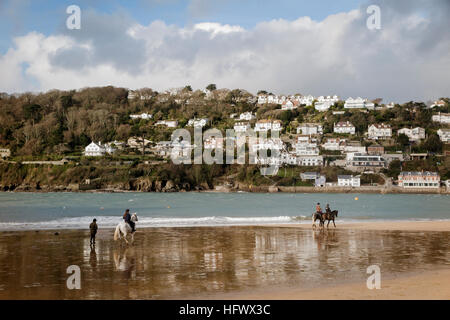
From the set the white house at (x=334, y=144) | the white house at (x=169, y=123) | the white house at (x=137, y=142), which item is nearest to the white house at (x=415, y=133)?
the white house at (x=334, y=144)

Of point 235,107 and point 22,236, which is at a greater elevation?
point 235,107

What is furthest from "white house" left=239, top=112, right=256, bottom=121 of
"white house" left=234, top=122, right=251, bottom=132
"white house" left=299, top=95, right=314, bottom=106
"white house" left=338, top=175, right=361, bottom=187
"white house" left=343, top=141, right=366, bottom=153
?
"white house" left=338, top=175, right=361, bottom=187

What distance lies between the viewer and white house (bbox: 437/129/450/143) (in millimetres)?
117938

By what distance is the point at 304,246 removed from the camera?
53.2 feet

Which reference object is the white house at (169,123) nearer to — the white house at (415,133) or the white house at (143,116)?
the white house at (143,116)

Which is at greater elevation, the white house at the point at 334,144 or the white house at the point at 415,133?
the white house at the point at 415,133

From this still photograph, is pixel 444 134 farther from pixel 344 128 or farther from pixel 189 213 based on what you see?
pixel 189 213

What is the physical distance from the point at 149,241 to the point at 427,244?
36.7 feet

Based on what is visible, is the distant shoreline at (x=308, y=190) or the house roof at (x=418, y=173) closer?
the distant shoreline at (x=308, y=190)

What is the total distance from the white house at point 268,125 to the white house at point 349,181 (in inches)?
1688

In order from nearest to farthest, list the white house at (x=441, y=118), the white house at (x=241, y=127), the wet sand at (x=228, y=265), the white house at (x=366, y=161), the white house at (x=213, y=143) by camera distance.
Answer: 1. the wet sand at (x=228, y=265)
2. the white house at (x=366, y=161)
3. the white house at (x=213, y=143)
4. the white house at (x=441, y=118)
5. the white house at (x=241, y=127)

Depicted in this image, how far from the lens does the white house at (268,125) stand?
441ft
